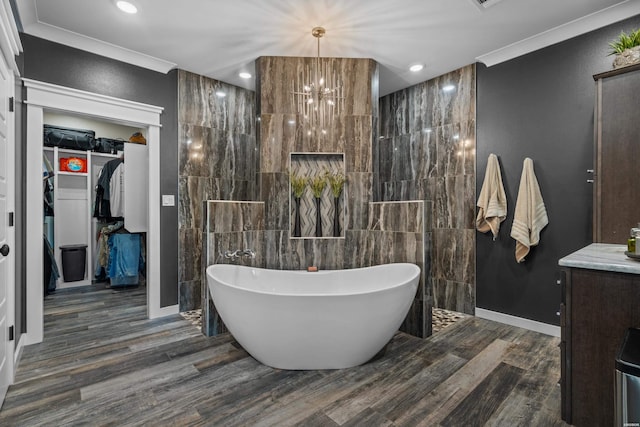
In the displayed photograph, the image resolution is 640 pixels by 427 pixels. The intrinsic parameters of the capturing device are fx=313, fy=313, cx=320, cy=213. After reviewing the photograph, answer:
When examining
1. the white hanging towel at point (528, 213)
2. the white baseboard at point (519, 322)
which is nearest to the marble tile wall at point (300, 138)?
the white hanging towel at point (528, 213)

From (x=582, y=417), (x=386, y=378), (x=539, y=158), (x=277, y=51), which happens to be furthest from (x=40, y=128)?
(x=539, y=158)

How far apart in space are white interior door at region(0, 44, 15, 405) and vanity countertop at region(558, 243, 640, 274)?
2.98 metres

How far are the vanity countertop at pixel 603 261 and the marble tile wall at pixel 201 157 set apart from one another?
262cm

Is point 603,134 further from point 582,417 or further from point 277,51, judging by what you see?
point 277,51

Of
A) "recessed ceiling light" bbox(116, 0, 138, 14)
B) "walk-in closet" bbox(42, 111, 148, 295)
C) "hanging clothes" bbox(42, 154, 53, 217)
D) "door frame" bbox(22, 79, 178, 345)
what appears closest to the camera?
"recessed ceiling light" bbox(116, 0, 138, 14)

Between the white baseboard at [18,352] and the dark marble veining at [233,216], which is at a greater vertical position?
the dark marble veining at [233,216]

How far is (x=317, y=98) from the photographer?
3.18 m

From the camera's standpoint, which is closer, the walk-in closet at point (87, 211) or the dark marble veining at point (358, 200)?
the dark marble veining at point (358, 200)

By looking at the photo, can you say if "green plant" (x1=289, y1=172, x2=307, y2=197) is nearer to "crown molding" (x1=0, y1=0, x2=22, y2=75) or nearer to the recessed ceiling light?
the recessed ceiling light

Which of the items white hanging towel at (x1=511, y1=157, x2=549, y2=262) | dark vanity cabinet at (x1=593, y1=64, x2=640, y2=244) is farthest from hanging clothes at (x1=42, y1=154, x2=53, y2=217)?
dark vanity cabinet at (x1=593, y1=64, x2=640, y2=244)

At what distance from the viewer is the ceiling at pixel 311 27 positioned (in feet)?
7.68

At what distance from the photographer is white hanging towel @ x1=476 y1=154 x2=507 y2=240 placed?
9.73ft

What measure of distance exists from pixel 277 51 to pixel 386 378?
9.68ft

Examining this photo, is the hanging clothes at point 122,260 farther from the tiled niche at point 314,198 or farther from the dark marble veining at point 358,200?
the dark marble veining at point 358,200
